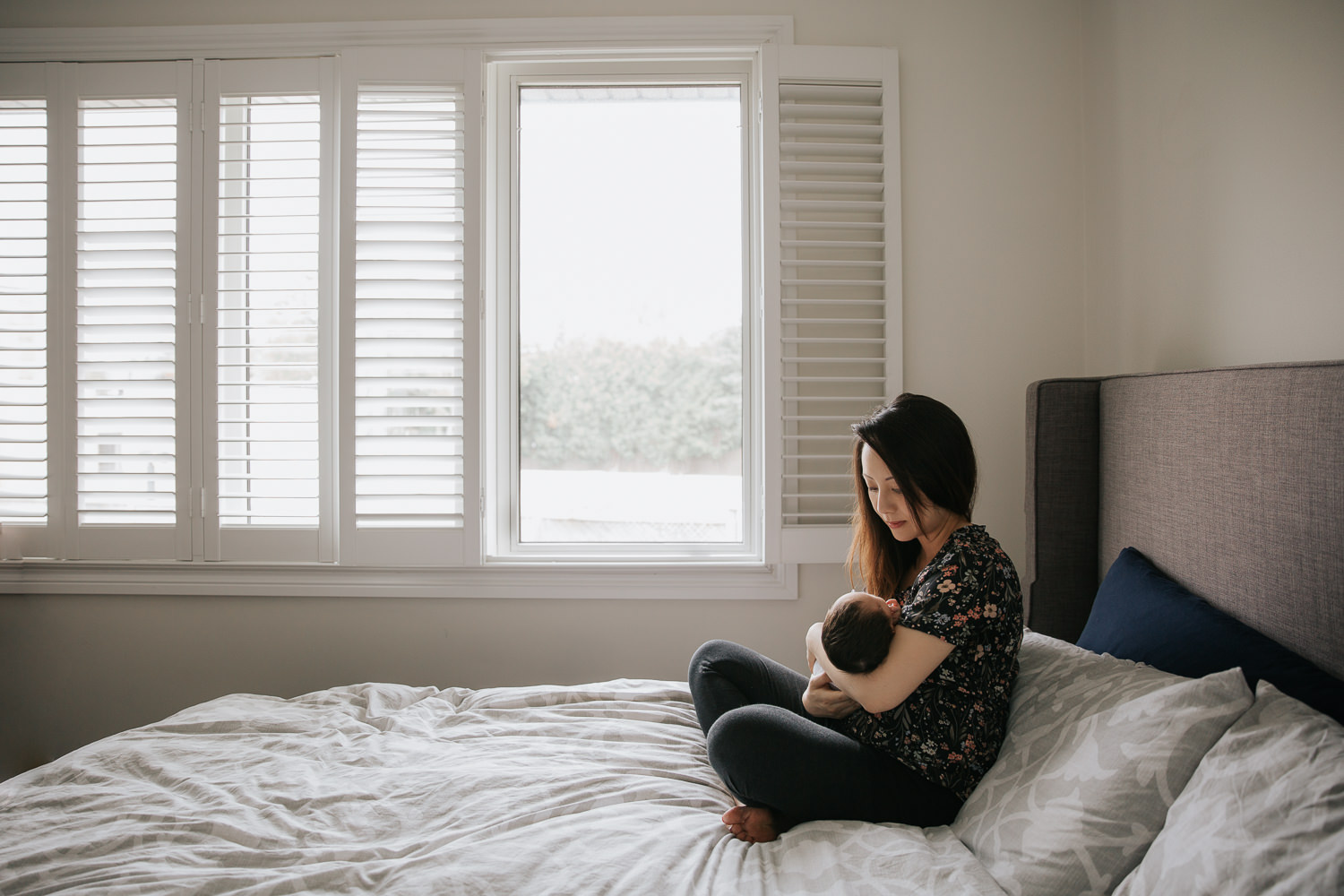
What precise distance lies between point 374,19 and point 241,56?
1.41ft

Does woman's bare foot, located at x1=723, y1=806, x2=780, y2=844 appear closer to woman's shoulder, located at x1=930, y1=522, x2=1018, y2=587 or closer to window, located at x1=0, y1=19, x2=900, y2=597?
woman's shoulder, located at x1=930, y1=522, x2=1018, y2=587

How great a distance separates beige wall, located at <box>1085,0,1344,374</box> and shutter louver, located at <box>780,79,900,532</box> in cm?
62

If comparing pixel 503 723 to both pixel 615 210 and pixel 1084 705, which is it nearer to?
pixel 1084 705

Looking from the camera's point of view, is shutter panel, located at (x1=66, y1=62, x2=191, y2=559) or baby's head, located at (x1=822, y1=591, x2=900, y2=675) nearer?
baby's head, located at (x1=822, y1=591, x2=900, y2=675)

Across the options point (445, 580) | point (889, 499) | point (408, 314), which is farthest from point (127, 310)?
point (889, 499)

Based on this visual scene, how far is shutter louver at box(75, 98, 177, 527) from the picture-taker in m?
2.25

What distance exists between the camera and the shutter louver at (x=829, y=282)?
2.16 metres

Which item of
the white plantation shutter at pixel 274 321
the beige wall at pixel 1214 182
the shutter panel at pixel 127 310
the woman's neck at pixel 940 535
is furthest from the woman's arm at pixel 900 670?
the shutter panel at pixel 127 310

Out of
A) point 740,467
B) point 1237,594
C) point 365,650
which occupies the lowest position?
point 365,650

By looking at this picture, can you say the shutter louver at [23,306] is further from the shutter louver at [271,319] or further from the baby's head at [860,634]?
the baby's head at [860,634]

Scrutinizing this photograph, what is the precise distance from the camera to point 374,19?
7.34 feet

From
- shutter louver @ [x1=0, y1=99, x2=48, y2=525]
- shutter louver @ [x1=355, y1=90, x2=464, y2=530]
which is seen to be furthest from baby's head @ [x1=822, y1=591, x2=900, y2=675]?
shutter louver @ [x1=0, y1=99, x2=48, y2=525]

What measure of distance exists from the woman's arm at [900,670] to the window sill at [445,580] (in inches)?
38.9

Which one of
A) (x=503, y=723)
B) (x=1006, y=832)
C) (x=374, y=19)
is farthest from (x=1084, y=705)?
(x=374, y=19)
